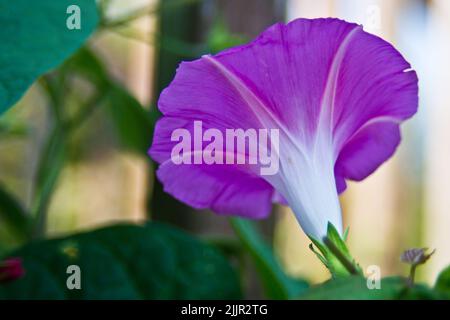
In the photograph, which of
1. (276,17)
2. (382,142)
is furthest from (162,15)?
(382,142)

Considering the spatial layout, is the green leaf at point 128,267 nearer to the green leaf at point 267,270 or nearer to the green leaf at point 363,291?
the green leaf at point 267,270

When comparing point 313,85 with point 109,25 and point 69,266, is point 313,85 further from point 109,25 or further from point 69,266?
point 109,25

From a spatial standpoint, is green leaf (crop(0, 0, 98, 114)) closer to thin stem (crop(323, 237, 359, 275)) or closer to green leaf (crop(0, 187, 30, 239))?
thin stem (crop(323, 237, 359, 275))

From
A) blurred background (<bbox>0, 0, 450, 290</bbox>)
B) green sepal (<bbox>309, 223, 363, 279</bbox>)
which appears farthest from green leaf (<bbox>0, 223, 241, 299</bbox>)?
green sepal (<bbox>309, 223, 363, 279</bbox>)

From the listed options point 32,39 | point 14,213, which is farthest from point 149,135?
point 32,39

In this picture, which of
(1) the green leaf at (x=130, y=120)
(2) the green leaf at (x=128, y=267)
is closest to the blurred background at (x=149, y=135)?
(1) the green leaf at (x=130, y=120)
